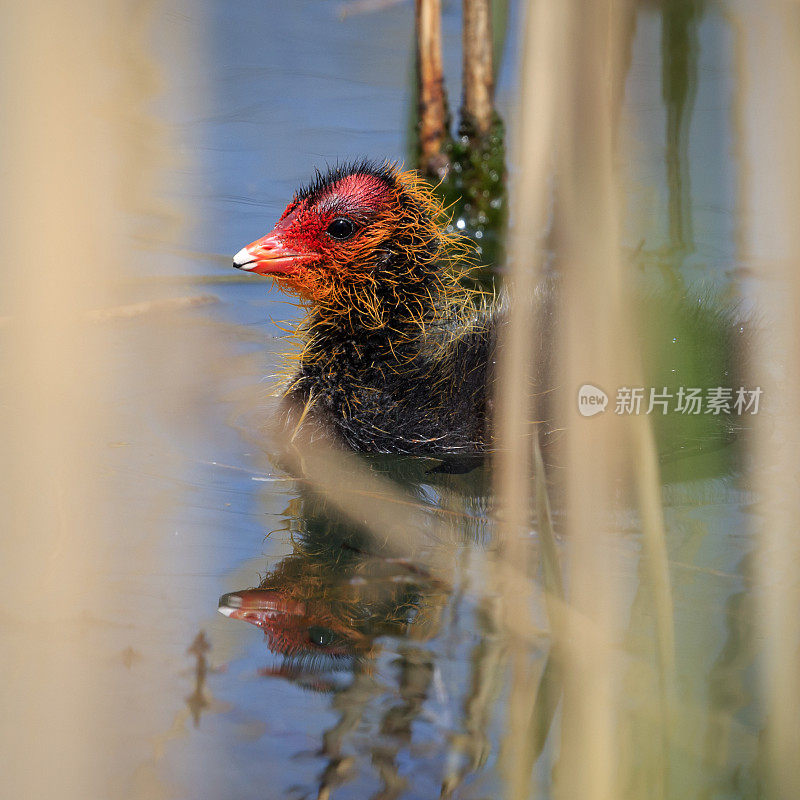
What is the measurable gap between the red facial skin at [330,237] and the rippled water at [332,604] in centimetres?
52

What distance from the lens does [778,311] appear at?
1865mm

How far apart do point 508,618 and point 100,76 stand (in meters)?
1.26

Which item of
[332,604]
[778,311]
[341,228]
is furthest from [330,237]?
[778,311]

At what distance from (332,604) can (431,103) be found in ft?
9.82

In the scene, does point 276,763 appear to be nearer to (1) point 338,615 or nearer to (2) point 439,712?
(2) point 439,712

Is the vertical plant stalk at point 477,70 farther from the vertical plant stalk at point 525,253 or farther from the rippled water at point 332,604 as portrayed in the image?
the vertical plant stalk at point 525,253

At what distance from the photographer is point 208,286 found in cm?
422

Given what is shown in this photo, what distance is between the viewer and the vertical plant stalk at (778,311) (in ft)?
4.58

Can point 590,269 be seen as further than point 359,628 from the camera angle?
No

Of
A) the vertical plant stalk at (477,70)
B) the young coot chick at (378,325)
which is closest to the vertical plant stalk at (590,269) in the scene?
the young coot chick at (378,325)

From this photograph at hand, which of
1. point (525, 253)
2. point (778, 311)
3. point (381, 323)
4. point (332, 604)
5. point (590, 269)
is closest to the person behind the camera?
point (590, 269)

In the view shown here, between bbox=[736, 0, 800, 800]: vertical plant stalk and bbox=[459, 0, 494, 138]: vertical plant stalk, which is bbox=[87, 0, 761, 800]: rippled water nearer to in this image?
bbox=[736, 0, 800, 800]: vertical plant stalk

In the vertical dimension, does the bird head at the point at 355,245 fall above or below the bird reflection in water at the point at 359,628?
above

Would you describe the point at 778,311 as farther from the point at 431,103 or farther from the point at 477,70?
the point at 431,103
